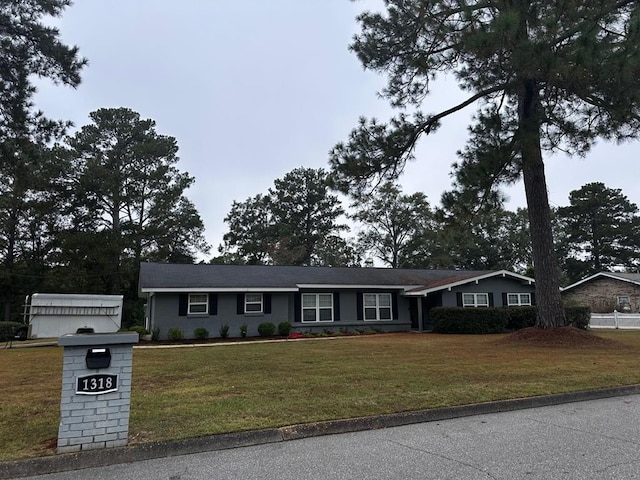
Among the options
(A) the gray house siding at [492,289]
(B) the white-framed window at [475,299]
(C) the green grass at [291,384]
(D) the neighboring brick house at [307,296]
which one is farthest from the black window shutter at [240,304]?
(B) the white-framed window at [475,299]

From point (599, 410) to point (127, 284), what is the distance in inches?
1256

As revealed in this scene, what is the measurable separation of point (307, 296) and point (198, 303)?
492cm

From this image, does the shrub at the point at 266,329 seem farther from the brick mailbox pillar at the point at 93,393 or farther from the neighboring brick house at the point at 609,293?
the neighboring brick house at the point at 609,293

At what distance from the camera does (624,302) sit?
2928 centimetres

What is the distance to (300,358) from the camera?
10914mm

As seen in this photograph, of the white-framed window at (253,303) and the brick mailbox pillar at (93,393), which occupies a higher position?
the white-framed window at (253,303)

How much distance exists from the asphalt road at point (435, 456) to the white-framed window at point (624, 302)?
94.6 ft

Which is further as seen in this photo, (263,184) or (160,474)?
(263,184)

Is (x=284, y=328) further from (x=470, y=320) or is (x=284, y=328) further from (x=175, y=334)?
(x=470, y=320)

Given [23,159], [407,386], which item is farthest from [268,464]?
[23,159]

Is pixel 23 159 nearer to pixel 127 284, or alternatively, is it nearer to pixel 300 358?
pixel 300 358

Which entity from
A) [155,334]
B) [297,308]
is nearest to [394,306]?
[297,308]

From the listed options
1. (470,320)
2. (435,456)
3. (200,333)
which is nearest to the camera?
(435,456)

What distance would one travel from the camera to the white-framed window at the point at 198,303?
1825cm
